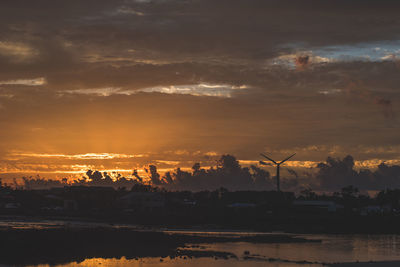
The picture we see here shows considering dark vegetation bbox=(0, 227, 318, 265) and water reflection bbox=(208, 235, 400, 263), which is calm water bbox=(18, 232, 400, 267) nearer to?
water reflection bbox=(208, 235, 400, 263)

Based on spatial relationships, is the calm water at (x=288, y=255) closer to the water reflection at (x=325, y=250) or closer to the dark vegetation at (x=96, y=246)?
the water reflection at (x=325, y=250)

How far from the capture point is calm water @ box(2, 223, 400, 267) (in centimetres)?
6525

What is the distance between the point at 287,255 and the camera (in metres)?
74.2

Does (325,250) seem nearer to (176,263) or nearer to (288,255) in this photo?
(288,255)

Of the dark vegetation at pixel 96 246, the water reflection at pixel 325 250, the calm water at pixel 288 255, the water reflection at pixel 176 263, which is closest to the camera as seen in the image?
the water reflection at pixel 176 263

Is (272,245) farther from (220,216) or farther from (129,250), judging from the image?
(220,216)

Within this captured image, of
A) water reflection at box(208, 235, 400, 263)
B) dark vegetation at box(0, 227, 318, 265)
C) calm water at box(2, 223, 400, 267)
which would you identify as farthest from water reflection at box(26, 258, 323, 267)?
water reflection at box(208, 235, 400, 263)

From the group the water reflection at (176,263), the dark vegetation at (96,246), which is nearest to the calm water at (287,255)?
the water reflection at (176,263)

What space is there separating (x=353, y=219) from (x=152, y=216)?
59.5 meters

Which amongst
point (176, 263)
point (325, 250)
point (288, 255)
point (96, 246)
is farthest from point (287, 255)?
point (96, 246)

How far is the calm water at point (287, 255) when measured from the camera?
65.2 m

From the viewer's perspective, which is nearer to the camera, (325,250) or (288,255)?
(288,255)

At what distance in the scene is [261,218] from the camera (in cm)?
15425

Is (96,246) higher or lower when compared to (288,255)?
higher
